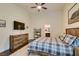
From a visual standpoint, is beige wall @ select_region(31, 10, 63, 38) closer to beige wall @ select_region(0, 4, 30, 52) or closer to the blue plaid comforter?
beige wall @ select_region(0, 4, 30, 52)

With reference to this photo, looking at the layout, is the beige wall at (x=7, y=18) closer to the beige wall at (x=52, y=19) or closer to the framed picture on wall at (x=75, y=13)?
the beige wall at (x=52, y=19)

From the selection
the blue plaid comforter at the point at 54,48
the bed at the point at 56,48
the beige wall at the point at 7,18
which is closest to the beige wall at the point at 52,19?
the beige wall at the point at 7,18

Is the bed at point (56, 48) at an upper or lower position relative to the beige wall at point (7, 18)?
lower

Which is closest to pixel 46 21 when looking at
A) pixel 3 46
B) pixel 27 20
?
pixel 27 20

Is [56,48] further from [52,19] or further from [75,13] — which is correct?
[52,19]

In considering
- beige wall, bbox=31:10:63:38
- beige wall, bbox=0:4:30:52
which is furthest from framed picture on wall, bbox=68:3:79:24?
beige wall, bbox=0:4:30:52

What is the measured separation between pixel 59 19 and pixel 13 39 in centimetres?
271

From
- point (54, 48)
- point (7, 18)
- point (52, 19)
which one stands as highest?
point (52, 19)

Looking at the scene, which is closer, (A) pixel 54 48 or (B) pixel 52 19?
(A) pixel 54 48

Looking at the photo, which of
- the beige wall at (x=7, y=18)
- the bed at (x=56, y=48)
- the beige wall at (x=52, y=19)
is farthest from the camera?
the beige wall at (x=52, y=19)

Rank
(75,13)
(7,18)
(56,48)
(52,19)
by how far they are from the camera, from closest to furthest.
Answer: (56,48)
(75,13)
(7,18)
(52,19)

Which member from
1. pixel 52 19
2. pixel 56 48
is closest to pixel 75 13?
pixel 56 48

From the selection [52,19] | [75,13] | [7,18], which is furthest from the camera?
[52,19]

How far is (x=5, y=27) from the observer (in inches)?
144
